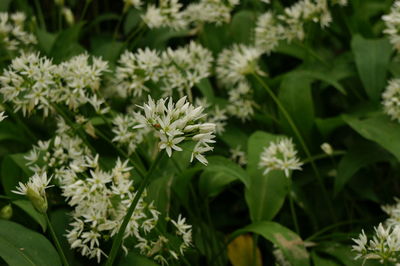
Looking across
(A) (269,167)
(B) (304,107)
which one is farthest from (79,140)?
(B) (304,107)

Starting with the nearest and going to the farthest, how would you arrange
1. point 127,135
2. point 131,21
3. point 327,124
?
point 127,135 → point 327,124 → point 131,21

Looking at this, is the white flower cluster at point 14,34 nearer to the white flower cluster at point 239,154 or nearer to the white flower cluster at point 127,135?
the white flower cluster at point 127,135

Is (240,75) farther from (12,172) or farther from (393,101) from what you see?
(12,172)

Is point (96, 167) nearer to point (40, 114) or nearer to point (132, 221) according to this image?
point (132, 221)

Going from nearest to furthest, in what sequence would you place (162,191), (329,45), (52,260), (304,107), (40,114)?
(52,260) < (162,191) < (304,107) < (40,114) < (329,45)

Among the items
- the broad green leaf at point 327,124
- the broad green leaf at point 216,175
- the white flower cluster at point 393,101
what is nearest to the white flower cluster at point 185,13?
the broad green leaf at point 327,124

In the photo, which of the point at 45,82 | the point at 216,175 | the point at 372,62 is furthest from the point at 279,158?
the point at 45,82
